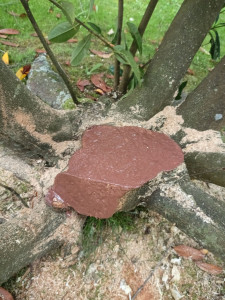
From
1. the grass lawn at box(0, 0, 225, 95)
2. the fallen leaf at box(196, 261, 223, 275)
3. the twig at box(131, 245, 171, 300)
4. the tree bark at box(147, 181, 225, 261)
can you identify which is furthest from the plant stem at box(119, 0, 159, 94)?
the fallen leaf at box(196, 261, 223, 275)

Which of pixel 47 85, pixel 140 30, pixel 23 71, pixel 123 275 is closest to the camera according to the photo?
pixel 123 275

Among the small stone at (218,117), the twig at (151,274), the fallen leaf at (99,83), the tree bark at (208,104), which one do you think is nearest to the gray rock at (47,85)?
the fallen leaf at (99,83)

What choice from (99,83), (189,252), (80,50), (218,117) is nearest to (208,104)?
(218,117)

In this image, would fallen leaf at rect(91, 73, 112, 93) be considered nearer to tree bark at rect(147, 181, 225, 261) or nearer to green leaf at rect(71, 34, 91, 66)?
green leaf at rect(71, 34, 91, 66)

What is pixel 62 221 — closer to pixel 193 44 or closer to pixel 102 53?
pixel 193 44

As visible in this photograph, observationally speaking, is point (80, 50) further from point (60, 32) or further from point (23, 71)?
point (23, 71)

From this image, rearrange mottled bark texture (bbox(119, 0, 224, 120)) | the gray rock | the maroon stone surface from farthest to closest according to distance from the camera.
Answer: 1. the gray rock
2. mottled bark texture (bbox(119, 0, 224, 120))
3. the maroon stone surface

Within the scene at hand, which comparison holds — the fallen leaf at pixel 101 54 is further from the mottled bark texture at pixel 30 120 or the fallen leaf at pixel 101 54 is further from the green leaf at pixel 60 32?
the green leaf at pixel 60 32
